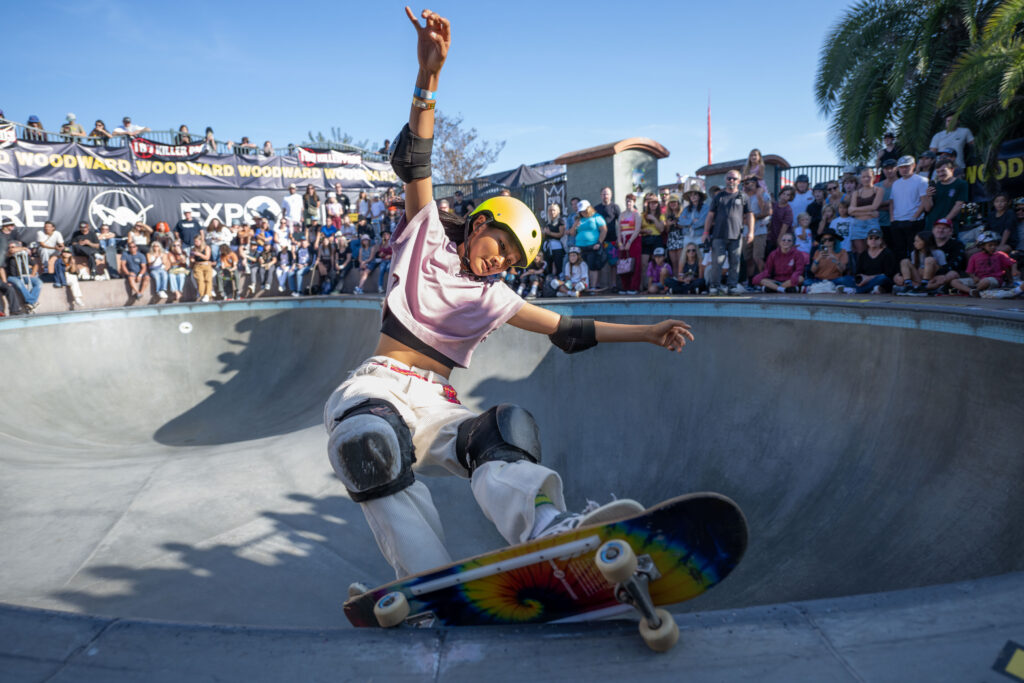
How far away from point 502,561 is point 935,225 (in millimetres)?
8623

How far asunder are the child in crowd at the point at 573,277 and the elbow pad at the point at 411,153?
9077mm

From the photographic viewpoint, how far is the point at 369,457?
7.25ft

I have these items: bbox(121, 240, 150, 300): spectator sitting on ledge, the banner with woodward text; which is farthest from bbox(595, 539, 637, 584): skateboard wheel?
the banner with woodward text

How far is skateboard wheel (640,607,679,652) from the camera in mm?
1544

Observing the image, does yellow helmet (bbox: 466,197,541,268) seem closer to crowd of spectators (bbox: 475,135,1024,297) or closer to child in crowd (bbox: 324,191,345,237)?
crowd of spectators (bbox: 475,135,1024,297)

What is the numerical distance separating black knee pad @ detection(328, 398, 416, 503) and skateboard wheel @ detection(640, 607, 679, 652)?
1.05 m

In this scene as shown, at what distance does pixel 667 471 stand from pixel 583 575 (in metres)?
4.53

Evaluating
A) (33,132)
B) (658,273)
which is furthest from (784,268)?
(33,132)

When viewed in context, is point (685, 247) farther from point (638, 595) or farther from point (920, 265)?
point (638, 595)

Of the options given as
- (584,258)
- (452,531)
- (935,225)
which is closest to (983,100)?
Result: (935,225)

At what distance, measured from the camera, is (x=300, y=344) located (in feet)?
38.4

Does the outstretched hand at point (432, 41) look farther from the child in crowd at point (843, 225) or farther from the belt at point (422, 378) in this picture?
the child in crowd at point (843, 225)

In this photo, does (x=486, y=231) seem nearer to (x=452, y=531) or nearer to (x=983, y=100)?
(x=452, y=531)

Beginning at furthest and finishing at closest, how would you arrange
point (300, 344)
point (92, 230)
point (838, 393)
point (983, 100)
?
point (92, 230) < point (983, 100) < point (300, 344) < point (838, 393)
